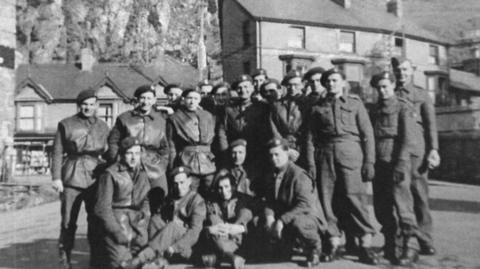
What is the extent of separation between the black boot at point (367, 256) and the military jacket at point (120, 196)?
8.25ft

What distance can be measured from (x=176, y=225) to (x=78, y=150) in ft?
4.98

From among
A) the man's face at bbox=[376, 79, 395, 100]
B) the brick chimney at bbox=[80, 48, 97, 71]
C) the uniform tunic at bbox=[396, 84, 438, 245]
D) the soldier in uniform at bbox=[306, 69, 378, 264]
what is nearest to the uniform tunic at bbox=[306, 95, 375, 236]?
the soldier in uniform at bbox=[306, 69, 378, 264]

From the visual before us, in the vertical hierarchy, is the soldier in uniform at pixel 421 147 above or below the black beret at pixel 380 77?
below

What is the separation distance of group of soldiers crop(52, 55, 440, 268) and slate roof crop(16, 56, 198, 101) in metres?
25.9

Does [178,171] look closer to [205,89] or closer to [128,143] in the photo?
[128,143]

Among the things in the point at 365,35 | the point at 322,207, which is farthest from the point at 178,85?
the point at 365,35

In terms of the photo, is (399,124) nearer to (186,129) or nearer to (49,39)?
(186,129)

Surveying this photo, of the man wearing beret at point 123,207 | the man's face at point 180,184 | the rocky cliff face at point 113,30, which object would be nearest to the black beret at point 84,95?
the man wearing beret at point 123,207

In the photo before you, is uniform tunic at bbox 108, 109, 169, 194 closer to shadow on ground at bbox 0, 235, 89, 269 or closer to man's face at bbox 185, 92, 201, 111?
man's face at bbox 185, 92, 201, 111

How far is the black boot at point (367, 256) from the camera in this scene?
17.4ft

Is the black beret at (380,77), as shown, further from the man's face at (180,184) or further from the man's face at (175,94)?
the man's face at (175,94)

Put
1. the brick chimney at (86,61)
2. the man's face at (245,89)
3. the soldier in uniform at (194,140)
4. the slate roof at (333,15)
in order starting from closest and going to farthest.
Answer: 1. the soldier in uniform at (194,140)
2. the man's face at (245,89)
3. the slate roof at (333,15)
4. the brick chimney at (86,61)

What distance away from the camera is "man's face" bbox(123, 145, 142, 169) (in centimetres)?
529

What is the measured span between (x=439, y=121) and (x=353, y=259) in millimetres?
12586
